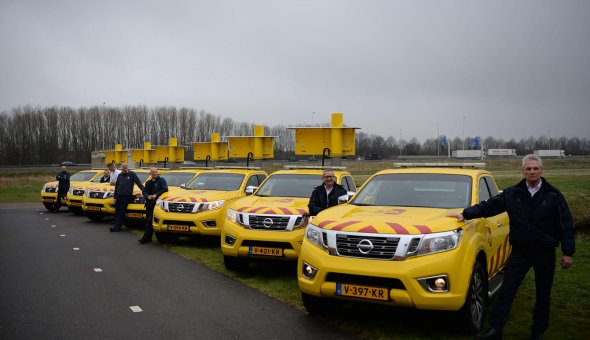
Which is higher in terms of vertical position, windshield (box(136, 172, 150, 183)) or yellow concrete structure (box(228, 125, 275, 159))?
yellow concrete structure (box(228, 125, 275, 159))

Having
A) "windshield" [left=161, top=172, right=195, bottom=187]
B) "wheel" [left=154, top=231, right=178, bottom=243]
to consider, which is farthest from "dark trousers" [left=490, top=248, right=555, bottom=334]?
"windshield" [left=161, top=172, right=195, bottom=187]

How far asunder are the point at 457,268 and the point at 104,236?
33.1 ft

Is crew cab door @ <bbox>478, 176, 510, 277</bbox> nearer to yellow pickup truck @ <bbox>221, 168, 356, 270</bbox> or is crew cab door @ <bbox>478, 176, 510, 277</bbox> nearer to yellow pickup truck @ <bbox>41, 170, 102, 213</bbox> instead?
yellow pickup truck @ <bbox>221, 168, 356, 270</bbox>

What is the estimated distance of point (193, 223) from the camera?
10336 millimetres

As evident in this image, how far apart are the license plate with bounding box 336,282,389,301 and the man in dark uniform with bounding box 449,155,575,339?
1.04 metres

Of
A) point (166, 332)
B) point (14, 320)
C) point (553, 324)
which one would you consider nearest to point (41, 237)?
point (14, 320)

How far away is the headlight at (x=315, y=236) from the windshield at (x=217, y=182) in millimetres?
6110

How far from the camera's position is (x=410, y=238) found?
486cm

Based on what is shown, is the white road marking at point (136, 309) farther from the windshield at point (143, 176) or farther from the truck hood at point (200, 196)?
the windshield at point (143, 176)

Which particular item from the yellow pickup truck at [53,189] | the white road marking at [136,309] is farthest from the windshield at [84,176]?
the white road marking at [136,309]

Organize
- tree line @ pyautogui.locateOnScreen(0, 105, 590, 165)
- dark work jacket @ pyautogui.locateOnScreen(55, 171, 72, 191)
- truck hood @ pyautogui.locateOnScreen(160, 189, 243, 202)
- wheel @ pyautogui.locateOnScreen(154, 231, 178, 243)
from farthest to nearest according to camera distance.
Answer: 1. tree line @ pyautogui.locateOnScreen(0, 105, 590, 165)
2. dark work jacket @ pyautogui.locateOnScreen(55, 171, 72, 191)
3. wheel @ pyautogui.locateOnScreen(154, 231, 178, 243)
4. truck hood @ pyautogui.locateOnScreen(160, 189, 243, 202)

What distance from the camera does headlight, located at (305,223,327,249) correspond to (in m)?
5.39

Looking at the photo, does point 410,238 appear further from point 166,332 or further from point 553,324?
point 166,332

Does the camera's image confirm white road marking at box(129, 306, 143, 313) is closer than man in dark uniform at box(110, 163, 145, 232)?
Yes
